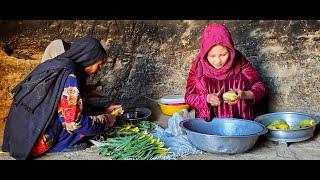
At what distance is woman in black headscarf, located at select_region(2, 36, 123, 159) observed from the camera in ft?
10.8

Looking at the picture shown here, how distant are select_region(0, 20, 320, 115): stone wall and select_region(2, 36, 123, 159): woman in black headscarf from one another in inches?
68.2

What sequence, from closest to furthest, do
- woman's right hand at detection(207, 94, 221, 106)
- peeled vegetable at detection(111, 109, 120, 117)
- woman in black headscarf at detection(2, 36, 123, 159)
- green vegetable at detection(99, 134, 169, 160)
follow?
woman in black headscarf at detection(2, 36, 123, 159)
green vegetable at detection(99, 134, 169, 160)
woman's right hand at detection(207, 94, 221, 106)
peeled vegetable at detection(111, 109, 120, 117)

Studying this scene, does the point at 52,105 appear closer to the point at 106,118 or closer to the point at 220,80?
the point at 106,118

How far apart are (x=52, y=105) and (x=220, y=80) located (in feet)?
5.22

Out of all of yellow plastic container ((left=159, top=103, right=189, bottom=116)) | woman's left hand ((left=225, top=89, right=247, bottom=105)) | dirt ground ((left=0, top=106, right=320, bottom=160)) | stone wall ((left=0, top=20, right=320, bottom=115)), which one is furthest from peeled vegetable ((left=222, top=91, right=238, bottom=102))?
stone wall ((left=0, top=20, right=320, bottom=115))

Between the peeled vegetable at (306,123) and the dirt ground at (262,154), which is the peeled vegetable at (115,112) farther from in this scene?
the peeled vegetable at (306,123)

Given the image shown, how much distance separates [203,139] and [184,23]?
8.06 feet

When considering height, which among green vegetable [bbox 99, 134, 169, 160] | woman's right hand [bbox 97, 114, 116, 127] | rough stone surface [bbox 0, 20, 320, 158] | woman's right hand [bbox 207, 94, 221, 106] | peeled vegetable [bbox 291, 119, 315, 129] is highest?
rough stone surface [bbox 0, 20, 320, 158]

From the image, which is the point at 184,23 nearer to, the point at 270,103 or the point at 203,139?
the point at 270,103

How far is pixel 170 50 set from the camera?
555 cm

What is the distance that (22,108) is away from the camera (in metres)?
3.37

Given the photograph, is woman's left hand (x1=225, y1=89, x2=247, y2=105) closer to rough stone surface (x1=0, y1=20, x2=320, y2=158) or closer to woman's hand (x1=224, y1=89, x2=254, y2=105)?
woman's hand (x1=224, y1=89, x2=254, y2=105)

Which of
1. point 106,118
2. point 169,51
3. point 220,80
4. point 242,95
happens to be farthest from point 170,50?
point 106,118

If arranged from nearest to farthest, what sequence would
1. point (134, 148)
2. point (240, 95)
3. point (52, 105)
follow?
1. point (52, 105)
2. point (134, 148)
3. point (240, 95)
